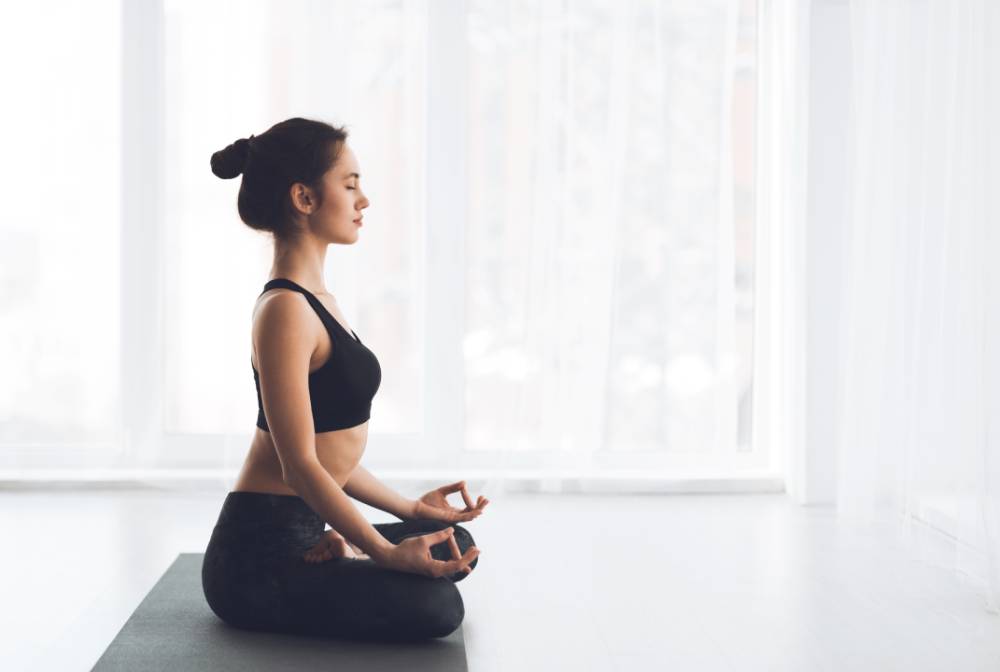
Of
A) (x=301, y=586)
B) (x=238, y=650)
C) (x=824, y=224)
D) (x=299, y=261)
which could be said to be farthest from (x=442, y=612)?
(x=824, y=224)

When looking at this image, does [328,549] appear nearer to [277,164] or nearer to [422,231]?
[277,164]

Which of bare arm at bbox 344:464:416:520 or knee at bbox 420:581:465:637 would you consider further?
bare arm at bbox 344:464:416:520

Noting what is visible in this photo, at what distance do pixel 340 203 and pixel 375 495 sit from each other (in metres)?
0.60

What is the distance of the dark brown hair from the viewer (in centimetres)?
213

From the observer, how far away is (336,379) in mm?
2158

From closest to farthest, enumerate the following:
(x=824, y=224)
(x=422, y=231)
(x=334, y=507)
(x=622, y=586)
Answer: (x=334, y=507)
(x=622, y=586)
(x=824, y=224)
(x=422, y=231)

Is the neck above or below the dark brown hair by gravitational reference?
below

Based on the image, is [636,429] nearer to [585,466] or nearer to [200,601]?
[585,466]

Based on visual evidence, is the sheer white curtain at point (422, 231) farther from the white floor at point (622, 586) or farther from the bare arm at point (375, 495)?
the bare arm at point (375, 495)

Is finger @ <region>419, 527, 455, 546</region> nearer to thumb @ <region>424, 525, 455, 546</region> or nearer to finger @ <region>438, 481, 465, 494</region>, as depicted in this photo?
thumb @ <region>424, 525, 455, 546</region>

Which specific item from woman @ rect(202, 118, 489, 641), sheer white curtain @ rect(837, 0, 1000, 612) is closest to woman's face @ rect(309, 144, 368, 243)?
woman @ rect(202, 118, 489, 641)

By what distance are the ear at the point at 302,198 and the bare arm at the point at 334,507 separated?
47cm

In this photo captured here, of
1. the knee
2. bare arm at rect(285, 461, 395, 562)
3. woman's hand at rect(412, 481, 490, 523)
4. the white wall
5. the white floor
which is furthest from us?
the white wall

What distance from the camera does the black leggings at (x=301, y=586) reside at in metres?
2.11
